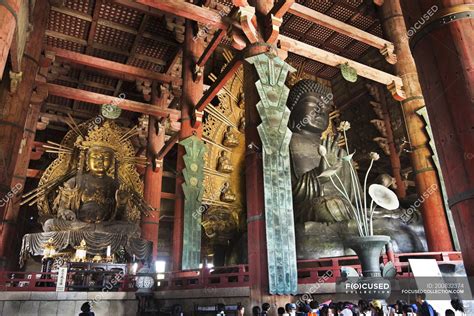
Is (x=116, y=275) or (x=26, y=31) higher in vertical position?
(x=26, y=31)

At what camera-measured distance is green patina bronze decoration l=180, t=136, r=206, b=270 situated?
624 centimetres

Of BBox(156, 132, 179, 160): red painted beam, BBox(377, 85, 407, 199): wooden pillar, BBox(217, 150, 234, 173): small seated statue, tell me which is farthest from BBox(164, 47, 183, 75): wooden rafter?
BBox(377, 85, 407, 199): wooden pillar

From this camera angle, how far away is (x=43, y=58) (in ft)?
25.0

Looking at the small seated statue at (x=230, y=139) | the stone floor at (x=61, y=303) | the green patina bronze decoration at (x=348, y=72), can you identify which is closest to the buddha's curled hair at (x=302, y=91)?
the small seated statue at (x=230, y=139)

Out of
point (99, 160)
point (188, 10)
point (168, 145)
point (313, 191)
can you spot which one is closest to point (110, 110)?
point (168, 145)

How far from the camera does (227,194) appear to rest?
8.26m

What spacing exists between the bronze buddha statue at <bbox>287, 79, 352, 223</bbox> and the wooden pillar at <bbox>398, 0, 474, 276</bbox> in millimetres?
4605

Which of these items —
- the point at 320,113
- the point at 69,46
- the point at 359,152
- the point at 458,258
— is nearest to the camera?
the point at 458,258

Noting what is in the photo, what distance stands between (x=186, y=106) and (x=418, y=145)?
4359mm

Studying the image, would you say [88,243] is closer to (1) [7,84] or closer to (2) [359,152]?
(1) [7,84]

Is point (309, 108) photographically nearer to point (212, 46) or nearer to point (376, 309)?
point (212, 46)

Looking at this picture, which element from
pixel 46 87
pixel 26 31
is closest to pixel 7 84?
pixel 26 31

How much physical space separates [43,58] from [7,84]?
3011 millimetres

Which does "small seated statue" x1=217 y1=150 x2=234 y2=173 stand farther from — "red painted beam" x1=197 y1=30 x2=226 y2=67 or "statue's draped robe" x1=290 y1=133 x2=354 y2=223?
"red painted beam" x1=197 y1=30 x2=226 y2=67
